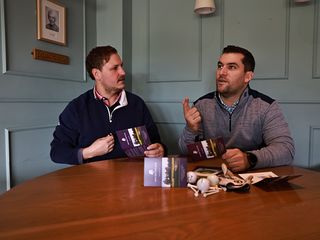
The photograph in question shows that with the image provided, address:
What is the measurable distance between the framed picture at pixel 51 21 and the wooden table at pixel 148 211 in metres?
1.34

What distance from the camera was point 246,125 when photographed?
167 cm

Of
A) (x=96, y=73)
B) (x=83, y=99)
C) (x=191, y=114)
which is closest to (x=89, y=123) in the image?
(x=83, y=99)

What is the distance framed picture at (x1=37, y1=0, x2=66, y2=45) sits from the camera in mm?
1989

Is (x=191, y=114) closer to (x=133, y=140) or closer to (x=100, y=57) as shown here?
(x=133, y=140)

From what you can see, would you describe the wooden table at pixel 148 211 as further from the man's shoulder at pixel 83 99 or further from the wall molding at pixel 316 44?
the wall molding at pixel 316 44

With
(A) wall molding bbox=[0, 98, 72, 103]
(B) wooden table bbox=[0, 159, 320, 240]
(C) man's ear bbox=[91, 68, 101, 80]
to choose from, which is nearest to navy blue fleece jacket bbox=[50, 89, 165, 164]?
(C) man's ear bbox=[91, 68, 101, 80]

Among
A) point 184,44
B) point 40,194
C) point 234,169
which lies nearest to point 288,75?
point 184,44

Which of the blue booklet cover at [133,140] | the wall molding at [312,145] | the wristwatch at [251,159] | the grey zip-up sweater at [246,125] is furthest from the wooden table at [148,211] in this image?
the wall molding at [312,145]

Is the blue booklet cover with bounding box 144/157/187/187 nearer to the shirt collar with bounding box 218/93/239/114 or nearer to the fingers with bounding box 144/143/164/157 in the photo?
the fingers with bounding box 144/143/164/157

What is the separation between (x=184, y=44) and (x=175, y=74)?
28cm

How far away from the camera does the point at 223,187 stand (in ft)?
3.15

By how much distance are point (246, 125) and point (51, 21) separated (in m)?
1.56

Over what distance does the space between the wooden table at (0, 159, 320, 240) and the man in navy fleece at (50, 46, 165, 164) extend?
1.91 feet

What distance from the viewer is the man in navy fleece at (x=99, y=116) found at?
1.63 m
